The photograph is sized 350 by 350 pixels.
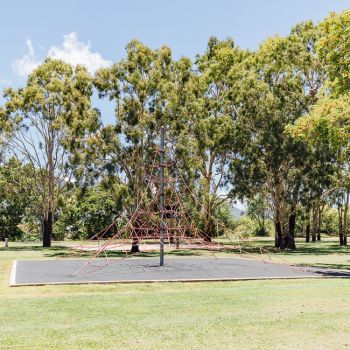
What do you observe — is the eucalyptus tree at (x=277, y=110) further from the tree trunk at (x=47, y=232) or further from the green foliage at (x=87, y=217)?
the green foliage at (x=87, y=217)

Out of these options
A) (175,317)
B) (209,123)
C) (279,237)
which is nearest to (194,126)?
(209,123)

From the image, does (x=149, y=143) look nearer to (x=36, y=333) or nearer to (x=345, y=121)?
(x=345, y=121)

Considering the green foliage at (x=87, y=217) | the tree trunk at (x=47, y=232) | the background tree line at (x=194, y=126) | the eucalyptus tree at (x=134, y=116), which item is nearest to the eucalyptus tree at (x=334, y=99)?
the background tree line at (x=194, y=126)

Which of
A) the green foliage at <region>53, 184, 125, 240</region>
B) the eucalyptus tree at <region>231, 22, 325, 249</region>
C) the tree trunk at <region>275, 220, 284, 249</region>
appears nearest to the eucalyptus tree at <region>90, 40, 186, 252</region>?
the eucalyptus tree at <region>231, 22, 325, 249</region>

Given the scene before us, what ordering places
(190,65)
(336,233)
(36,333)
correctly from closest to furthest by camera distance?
(36,333), (190,65), (336,233)

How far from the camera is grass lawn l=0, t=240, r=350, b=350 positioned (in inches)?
321

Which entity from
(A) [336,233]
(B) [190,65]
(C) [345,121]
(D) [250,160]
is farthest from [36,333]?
(A) [336,233]

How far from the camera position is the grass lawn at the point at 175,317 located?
26.8ft

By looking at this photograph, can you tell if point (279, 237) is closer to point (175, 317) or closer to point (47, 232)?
point (47, 232)

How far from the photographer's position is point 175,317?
33.7ft

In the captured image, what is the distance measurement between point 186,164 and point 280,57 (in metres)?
11.4

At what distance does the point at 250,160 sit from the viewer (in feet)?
131

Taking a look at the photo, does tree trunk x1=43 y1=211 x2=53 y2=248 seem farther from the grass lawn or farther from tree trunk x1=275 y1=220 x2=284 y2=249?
the grass lawn

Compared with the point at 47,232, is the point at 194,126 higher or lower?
higher
